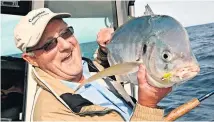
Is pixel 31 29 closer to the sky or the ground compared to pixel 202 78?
closer to the sky

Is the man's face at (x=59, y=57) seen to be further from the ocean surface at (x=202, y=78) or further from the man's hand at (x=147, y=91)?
the ocean surface at (x=202, y=78)

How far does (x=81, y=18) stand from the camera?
321 centimetres

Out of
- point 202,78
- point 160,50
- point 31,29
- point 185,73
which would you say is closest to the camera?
point 185,73

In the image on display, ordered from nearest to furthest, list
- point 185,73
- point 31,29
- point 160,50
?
point 185,73 → point 160,50 → point 31,29

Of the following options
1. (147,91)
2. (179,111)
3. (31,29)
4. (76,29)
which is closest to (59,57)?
(31,29)

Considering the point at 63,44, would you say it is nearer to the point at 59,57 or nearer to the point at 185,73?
the point at 59,57

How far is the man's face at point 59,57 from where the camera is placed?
2.08 metres

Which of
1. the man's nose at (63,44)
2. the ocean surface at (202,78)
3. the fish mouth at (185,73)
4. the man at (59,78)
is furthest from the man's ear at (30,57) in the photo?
the ocean surface at (202,78)

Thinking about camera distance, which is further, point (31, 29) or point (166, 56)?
point (31, 29)

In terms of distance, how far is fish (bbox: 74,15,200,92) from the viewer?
64.9 inches

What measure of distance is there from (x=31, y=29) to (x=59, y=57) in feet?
0.64

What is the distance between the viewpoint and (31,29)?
2031 mm

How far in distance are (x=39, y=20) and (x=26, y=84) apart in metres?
1.00

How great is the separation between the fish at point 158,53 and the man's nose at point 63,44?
1.07ft
